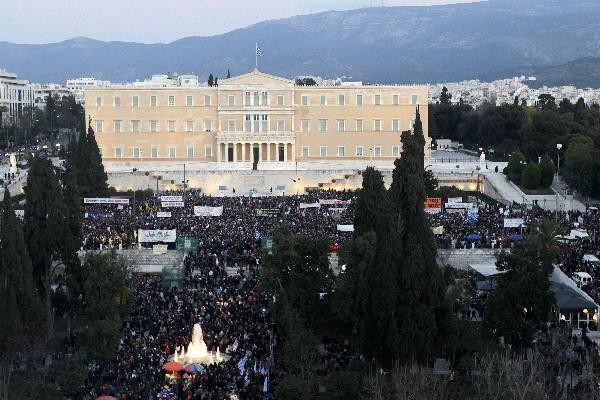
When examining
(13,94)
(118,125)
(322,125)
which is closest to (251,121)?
(322,125)

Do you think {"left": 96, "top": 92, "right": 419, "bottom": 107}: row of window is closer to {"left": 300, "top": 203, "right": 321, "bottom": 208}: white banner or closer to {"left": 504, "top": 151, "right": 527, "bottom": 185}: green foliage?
{"left": 504, "top": 151, "right": 527, "bottom": 185}: green foliage

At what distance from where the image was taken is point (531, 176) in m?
49.5

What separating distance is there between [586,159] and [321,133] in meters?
20.7

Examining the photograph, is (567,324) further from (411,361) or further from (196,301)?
(196,301)

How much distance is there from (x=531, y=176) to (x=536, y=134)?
12.2 m

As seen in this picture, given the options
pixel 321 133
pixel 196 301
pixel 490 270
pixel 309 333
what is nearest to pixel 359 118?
pixel 321 133

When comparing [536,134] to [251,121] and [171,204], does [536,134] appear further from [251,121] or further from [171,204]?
[171,204]

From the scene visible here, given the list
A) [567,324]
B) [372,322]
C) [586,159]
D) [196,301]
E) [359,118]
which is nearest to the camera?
[372,322]

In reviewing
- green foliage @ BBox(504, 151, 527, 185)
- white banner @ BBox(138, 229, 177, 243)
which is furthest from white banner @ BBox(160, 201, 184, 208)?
green foliage @ BBox(504, 151, 527, 185)

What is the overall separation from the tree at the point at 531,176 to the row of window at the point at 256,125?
13.7m

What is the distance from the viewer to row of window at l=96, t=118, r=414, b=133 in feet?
203

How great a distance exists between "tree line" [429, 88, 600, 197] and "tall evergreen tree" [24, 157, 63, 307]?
1086 inches

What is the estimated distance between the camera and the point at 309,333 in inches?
841

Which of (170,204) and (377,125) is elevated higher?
(377,125)
